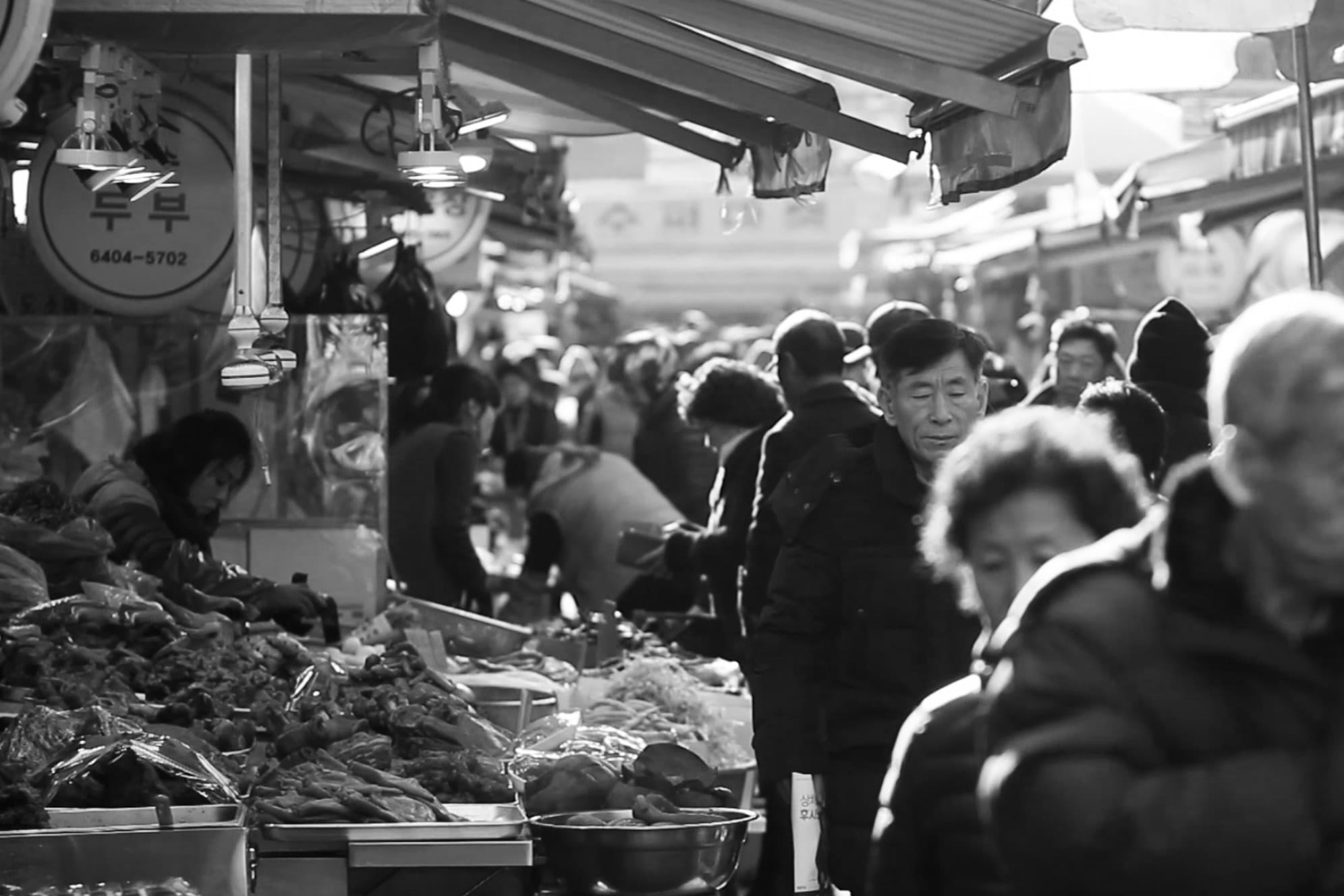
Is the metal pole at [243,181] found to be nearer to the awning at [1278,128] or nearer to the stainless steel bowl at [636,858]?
the stainless steel bowl at [636,858]

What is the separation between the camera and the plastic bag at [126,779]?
443 centimetres

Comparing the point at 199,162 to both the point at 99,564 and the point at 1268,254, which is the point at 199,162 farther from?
the point at 1268,254

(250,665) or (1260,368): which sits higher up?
(1260,368)

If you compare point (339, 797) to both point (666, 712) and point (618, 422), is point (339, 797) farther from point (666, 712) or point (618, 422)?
point (618, 422)

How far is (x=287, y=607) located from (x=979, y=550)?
4632mm

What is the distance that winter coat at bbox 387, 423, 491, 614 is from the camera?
9.36m

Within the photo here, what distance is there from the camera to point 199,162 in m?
7.05

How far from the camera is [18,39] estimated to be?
399 cm

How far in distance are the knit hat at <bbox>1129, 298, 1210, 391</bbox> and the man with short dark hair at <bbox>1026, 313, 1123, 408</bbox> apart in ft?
3.69

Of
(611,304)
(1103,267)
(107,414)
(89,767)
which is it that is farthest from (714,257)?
(89,767)

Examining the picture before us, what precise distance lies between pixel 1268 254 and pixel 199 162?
652 centimetres

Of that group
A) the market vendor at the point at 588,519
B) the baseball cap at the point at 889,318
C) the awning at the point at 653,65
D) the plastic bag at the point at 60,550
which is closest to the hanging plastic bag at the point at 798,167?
the awning at the point at 653,65

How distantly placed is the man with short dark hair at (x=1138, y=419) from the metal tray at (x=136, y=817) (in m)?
2.12

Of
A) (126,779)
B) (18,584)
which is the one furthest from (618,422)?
(126,779)
